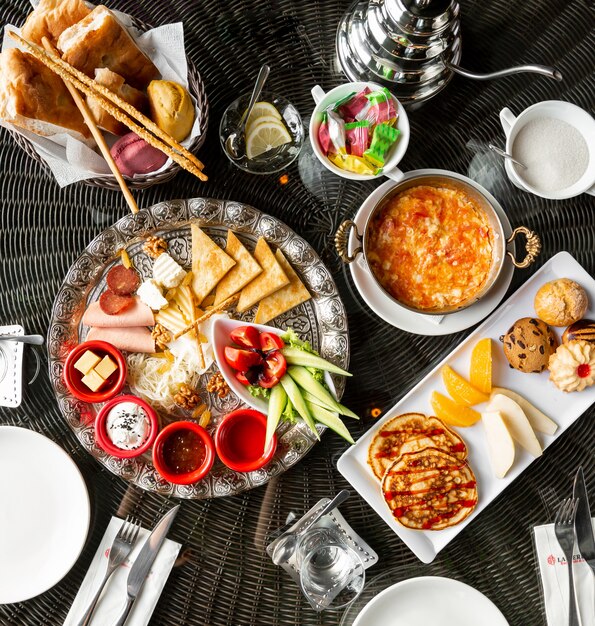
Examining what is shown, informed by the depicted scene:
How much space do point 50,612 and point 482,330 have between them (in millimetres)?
1702

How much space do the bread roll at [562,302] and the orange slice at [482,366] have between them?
8.1 inches

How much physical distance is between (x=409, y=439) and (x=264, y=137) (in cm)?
110

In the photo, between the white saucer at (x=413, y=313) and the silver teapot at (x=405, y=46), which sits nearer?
the silver teapot at (x=405, y=46)

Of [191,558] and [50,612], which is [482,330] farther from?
[50,612]

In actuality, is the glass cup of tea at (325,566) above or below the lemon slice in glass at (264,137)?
below

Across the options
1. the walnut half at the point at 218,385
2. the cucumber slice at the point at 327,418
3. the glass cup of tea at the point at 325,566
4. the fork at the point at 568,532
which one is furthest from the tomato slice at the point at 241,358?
the fork at the point at 568,532

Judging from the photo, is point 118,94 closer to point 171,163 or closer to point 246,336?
point 171,163

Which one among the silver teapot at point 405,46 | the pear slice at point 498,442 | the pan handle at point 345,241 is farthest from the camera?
the pear slice at point 498,442

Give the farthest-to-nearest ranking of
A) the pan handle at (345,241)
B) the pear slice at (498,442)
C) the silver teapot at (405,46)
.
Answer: the pear slice at (498,442) → the pan handle at (345,241) → the silver teapot at (405,46)

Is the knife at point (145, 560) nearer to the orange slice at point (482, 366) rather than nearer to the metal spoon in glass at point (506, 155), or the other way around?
the orange slice at point (482, 366)

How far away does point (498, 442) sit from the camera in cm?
197

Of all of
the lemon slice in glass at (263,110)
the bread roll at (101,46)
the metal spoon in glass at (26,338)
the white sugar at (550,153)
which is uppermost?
the bread roll at (101,46)

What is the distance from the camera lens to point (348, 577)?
6.35ft

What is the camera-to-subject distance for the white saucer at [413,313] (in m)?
1.97
